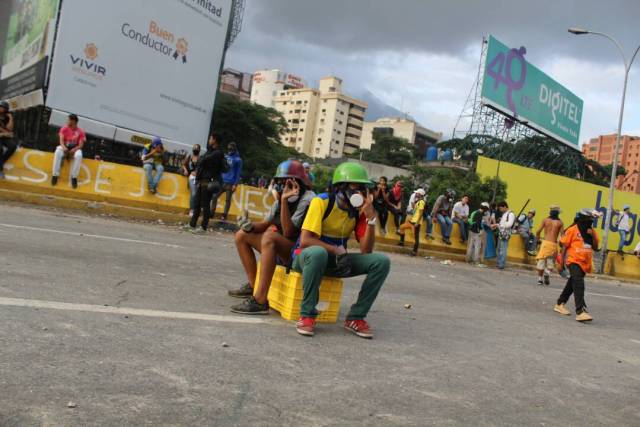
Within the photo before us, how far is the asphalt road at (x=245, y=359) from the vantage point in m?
2.91

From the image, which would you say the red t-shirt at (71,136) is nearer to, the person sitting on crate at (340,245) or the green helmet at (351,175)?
the person sitting on crate at (340,245)

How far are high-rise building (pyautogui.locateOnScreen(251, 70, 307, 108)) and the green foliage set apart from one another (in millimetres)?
115475

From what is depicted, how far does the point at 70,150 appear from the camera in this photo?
1299cm

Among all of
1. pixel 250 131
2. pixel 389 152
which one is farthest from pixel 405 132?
pixel 250 131

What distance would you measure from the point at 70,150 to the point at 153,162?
1845 mm

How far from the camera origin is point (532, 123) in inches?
1646

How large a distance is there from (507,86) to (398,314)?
3546 centimetres

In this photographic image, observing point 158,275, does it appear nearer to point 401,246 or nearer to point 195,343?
point 195,343

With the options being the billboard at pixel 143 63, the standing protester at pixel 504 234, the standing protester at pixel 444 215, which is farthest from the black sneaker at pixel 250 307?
the billboard at pixel 143 63

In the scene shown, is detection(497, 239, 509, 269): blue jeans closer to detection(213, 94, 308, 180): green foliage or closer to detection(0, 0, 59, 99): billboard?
detection(0, 0, 59, 99): billboard

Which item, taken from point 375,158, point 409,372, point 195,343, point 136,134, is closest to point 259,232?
point 195,343

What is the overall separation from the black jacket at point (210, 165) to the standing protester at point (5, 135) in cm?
417

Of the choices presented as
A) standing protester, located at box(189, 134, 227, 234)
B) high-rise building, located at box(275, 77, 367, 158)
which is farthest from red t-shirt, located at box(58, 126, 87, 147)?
high-rise building, located at box(275, 77, 367, 158)

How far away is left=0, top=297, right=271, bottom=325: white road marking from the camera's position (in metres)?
4.22
